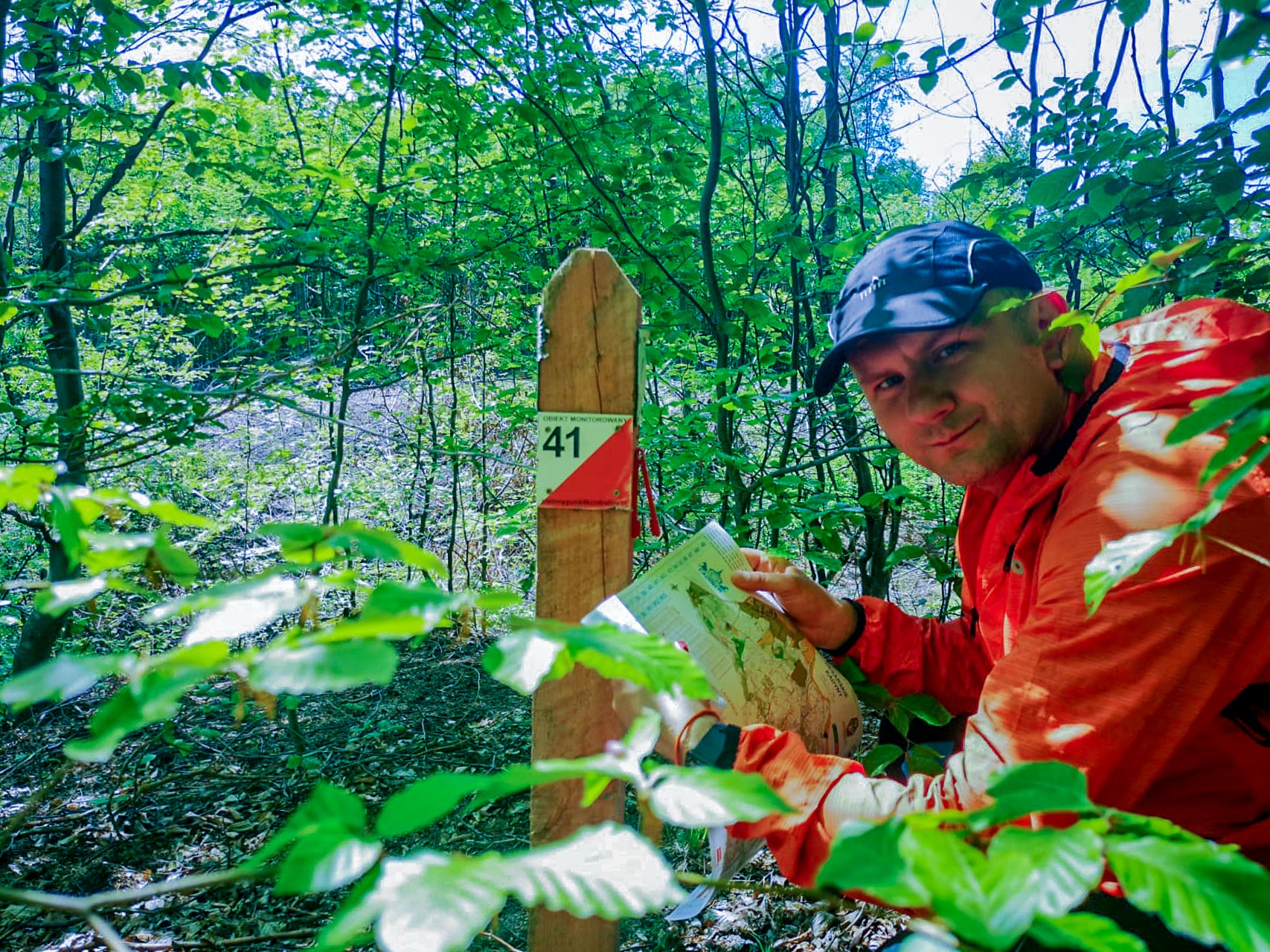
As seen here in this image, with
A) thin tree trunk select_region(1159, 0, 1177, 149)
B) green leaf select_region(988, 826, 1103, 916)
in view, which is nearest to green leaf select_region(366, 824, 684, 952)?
green leaf select_region(988, 826, 1103, 916)

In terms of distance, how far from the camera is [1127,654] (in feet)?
4.06

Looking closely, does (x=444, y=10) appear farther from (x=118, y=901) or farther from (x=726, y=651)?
(x=118, y=901)

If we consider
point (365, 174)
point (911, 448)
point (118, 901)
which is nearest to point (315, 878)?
point (118, 901)

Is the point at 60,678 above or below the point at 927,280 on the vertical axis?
below

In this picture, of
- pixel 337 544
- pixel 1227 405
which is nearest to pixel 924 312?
pixel 1227 405

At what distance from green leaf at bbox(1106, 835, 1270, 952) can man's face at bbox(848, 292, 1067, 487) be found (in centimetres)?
134

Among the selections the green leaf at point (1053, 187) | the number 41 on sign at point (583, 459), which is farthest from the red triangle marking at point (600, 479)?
the green leaf at point (1053, 187)

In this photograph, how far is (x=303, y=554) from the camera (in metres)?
0.68

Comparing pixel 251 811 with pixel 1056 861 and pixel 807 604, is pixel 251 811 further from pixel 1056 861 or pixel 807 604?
pixel 1056 861

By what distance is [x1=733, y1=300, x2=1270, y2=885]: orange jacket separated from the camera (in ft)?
4.03

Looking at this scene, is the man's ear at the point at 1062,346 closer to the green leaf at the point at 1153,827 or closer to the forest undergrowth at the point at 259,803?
the green leaf at the point at 1153,827

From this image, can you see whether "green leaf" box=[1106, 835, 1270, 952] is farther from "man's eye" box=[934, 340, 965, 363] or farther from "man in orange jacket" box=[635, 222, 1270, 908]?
"man's eye" box=[934, 340, 965, 363]

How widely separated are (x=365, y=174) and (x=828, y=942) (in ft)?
14.1

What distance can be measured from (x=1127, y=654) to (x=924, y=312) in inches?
31.6
